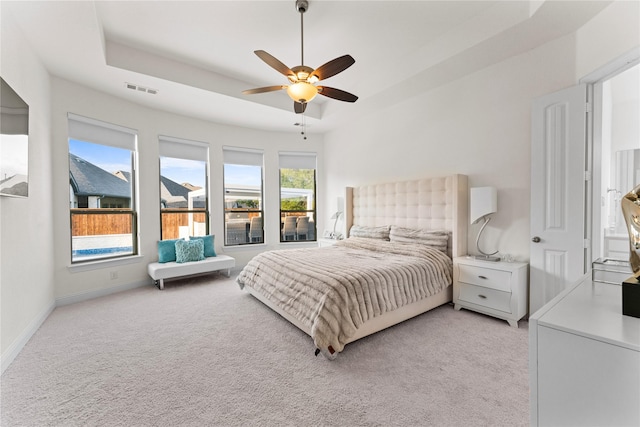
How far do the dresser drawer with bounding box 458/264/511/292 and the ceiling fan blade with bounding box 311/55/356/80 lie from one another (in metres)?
2.52

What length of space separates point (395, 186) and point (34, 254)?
14.7 feet

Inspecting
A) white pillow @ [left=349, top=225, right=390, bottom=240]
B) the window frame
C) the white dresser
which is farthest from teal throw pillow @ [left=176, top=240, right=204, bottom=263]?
the white dresser

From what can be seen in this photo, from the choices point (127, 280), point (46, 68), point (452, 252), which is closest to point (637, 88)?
point (452, 252)

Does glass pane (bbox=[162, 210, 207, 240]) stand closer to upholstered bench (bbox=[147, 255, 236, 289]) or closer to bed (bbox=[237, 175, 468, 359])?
upholstered bench (bbox=[147, 255, 236, 289])

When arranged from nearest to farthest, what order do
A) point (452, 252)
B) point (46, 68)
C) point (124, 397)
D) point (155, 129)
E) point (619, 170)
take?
point (124, 397) < point (46, 68) < point (452, 252) < point (619, 170) < point (155, 129)

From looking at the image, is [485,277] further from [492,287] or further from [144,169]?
[144,169]

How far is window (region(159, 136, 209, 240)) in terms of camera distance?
4.70 m

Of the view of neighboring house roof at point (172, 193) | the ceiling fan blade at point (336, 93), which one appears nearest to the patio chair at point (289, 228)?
the view of neighboring house roof at point (172, 193)

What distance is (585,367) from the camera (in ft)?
2.75

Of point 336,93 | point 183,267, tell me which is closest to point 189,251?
point 183,267

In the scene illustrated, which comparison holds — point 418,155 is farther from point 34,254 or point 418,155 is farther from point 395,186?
point 34,254

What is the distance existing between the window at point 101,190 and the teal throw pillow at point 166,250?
1.16ft

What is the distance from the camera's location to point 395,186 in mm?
4305

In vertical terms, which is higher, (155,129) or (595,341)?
(155,129)
